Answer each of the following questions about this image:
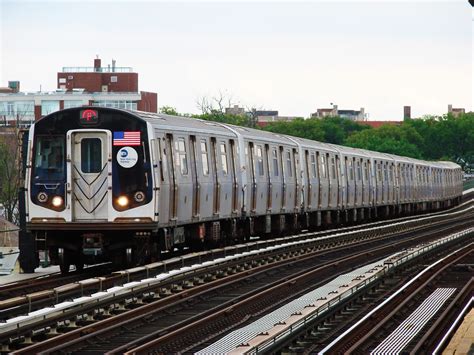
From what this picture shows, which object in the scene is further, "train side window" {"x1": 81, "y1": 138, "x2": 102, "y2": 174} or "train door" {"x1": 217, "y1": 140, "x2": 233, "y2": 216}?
"train door" {"x1": 217, "y1": 140, "x2": 233, "y2": 216}

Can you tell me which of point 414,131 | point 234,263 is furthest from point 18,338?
point 414,131

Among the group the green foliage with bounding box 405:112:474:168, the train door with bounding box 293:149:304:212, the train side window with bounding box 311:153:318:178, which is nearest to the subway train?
the train door with bounding box 293:149:304:212

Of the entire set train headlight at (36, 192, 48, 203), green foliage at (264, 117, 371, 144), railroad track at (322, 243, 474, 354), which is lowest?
railroad track at (322, 243, 474, 354)

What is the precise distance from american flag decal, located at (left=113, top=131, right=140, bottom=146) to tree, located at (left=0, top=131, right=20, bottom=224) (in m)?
27.8

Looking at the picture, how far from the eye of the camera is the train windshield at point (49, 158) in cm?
2230

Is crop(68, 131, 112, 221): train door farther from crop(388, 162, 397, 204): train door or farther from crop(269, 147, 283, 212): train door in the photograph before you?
crop(388, 162, 397, 204): train door

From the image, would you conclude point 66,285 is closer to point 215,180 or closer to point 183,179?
point 183,179

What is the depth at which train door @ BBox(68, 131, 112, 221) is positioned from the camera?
22281 millimetres

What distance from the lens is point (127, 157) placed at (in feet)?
72.7

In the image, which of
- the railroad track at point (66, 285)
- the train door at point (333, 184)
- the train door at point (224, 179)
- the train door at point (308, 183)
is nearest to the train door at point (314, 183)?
the train door at point (308, 183)

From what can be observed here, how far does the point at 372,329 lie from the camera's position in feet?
50.6

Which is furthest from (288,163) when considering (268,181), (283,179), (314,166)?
(314,166)

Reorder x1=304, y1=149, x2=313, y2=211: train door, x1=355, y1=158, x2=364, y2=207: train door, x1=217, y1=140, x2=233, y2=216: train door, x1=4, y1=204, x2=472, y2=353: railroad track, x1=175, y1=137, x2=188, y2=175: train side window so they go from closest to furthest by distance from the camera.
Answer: x1=4, y1=204, x2=472, y2=353: railroad track, x1=175, y1=137, x2=188, y2=175: train side window, x1=217, y1=140, x2=233, y2=216: train door, x1=304, y1=149, x2=313, y2=211: train door, x1=355, y1=158, x2=364, y2=207: train door

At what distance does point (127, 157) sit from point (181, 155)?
2.19 meters
